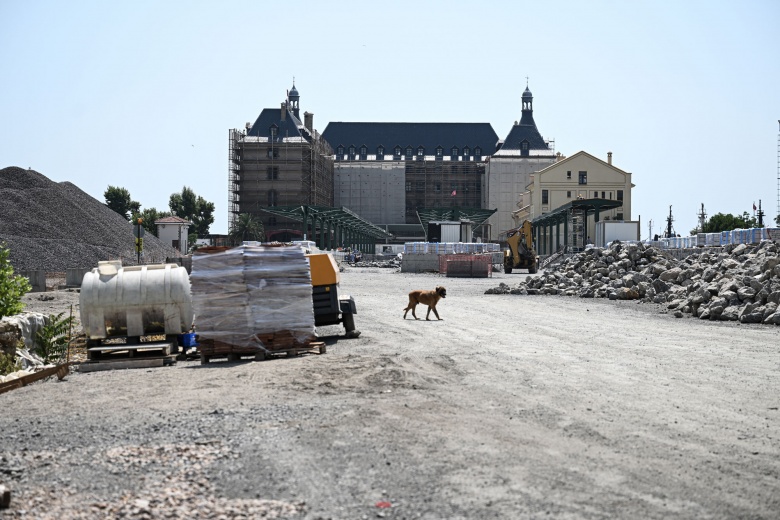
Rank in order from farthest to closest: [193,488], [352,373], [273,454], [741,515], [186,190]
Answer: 1. [186,190]
2. [352,373]
3. [273,454]
4. [193,488]
5. [741,515]

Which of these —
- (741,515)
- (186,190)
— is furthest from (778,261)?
(186,190)

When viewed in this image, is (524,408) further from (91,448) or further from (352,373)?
(91,448)

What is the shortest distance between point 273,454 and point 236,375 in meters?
4.44

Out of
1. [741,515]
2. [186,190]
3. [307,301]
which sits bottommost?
[741,515]

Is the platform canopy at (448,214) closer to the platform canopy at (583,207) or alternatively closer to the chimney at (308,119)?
the platform canopy at (583,207)

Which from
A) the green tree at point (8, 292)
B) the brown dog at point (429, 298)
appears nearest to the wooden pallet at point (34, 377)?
the green tree at point (8, 292)

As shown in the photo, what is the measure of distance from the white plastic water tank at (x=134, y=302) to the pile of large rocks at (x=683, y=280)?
1288 centimetres

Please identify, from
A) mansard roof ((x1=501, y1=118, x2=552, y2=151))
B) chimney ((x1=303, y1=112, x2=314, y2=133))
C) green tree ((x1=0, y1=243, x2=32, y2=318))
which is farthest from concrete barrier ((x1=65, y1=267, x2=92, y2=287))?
chimney ((x1=303, y1=112, x2=314, y2=133))

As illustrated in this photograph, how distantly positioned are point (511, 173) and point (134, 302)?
10620 centimetres

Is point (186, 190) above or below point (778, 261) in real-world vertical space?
above

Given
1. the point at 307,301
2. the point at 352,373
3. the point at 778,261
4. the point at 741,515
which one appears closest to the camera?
the point at 741,515

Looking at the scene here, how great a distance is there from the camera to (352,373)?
426 inches

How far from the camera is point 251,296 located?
1241 cm

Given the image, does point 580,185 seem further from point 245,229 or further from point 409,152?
point 409,152
